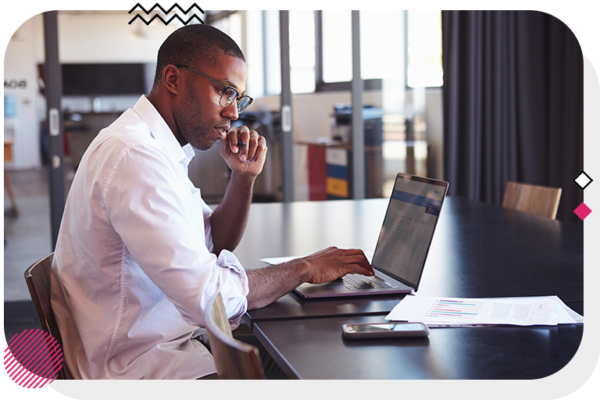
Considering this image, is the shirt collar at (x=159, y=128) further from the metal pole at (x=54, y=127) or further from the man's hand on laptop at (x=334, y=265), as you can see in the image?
the metal pole at (x=54, y=127)

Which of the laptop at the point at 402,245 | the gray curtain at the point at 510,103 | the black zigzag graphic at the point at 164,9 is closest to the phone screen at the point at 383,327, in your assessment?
the laptop at the point at 402,245

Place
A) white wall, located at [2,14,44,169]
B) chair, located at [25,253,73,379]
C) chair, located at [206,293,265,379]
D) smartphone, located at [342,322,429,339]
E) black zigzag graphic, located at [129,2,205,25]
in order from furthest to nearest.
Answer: black zigzag graphic, located at [129,2,205,25] → white wall, located at [2,14,44,169] → chair, located at [25,253,73,379] → smartphone, located at [342,322,429,339] → chair, located at [206,293,265,379]

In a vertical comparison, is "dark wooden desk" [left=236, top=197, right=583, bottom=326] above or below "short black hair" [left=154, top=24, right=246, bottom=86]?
below

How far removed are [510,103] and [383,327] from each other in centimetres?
344

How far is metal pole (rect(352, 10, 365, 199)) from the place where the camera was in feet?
14.3

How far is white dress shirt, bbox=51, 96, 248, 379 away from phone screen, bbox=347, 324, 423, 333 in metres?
0.26

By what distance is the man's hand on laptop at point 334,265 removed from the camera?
56.0 inches

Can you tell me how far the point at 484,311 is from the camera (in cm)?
122

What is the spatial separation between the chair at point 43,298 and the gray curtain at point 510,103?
3.13m

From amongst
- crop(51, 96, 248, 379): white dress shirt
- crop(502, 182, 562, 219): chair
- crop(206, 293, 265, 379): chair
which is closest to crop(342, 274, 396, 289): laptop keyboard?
crop(51, 96, 248, 379): white dress shirt

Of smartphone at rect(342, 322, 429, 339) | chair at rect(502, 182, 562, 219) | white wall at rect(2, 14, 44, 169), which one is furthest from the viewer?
white wall at rect(2, 14, 44, 169)

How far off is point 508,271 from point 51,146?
132 inches

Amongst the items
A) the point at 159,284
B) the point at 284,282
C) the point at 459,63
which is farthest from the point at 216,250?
the point at 459,63

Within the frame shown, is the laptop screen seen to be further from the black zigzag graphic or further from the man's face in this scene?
the black zigzag graphic
